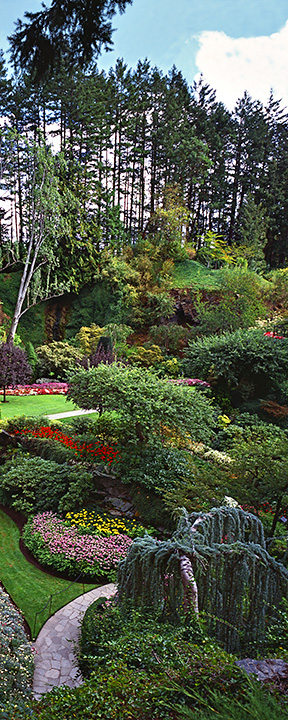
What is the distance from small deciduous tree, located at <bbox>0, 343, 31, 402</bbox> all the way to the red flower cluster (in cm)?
454

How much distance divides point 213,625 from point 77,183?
24878mm

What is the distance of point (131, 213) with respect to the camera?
28188mm

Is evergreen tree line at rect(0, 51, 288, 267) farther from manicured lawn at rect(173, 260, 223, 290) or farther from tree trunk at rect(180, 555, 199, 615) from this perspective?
tree trunk at rect(180, 555, 199, 615)

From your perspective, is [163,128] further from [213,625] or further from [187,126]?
[213,625]

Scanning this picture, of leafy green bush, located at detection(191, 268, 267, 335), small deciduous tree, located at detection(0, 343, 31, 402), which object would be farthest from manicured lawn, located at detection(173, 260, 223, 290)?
small deciduous tree, located at detection(0, 343, 31, 402)

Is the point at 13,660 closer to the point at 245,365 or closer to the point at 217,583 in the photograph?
the point at 217,583

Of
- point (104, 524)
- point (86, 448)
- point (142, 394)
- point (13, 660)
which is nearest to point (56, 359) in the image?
point (86, 448)

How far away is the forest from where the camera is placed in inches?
110

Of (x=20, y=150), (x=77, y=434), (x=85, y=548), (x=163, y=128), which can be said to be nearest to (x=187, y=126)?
(x=163, y=128)

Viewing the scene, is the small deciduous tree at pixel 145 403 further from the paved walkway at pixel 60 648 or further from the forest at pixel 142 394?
the paved walkway at pixel 60 648

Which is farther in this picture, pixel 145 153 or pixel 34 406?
pixel 145 153

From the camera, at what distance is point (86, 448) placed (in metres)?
8.94

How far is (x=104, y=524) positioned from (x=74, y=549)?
841mm

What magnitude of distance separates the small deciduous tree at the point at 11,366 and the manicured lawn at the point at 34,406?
0.71 meters
